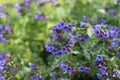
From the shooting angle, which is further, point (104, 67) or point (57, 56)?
point (57, 56)

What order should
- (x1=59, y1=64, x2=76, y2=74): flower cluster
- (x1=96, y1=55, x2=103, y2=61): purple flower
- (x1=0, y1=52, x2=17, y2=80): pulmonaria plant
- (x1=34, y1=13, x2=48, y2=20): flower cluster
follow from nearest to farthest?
(x1=96, y1=55, x2=103, y2=61): purple flower → (x1=59, y1=64, x2=76, y2=74): flower cluster → (x1=0, y1=52, x2=17, y2=80): pulmonaria plant → (x1=34, y1=13, x2=48, y2=20): flower cluster

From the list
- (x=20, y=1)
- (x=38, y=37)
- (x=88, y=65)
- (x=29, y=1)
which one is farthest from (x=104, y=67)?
(x=20, y=1)

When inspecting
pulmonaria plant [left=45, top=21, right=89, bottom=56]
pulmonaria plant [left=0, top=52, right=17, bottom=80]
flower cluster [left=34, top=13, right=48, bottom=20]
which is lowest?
pulmonaria plant [left=0, top=52, right=17, bottom=80]

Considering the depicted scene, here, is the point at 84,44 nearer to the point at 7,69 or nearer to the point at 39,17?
the point at 7,69

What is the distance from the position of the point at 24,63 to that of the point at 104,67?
1203mm

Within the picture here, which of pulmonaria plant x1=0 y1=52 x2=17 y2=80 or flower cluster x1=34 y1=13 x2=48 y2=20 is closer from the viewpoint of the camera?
pulmonaria plant x1=0 y1=52 x2=17 y2=80

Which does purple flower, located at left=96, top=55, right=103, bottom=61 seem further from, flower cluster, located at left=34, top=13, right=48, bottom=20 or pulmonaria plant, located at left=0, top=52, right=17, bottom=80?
flower cluster, located at left=34, top=13, right=48, bottom=20

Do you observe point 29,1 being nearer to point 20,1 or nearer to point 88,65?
point 20,1

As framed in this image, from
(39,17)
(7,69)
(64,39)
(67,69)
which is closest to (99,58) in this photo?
(67,69)

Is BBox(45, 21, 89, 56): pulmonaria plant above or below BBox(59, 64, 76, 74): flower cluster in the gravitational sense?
above

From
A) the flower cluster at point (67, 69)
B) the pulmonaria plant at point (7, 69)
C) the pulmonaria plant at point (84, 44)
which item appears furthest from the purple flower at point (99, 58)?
the pulmonaria plant at point (7, 69)

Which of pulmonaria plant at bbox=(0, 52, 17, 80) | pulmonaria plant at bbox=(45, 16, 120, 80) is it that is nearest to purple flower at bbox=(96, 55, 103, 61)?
pulmonaria plant at bbox=(45, 16, 120, 80)

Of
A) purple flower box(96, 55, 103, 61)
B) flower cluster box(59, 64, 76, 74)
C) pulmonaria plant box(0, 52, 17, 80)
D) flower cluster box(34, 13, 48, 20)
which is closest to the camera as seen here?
purple flower box(96, 55, 103, 61)

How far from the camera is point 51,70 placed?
3.34m
